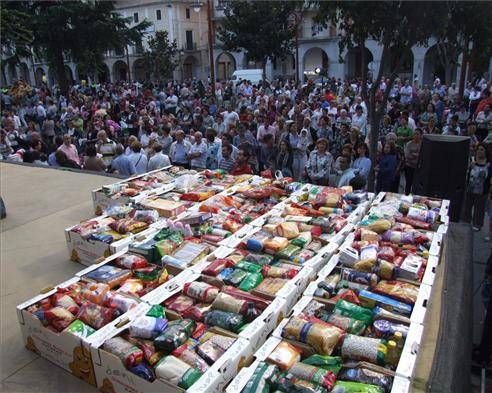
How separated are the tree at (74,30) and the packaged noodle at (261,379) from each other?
27.2 meters

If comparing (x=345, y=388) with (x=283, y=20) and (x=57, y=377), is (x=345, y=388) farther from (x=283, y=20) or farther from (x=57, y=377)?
(x=283, y=20)

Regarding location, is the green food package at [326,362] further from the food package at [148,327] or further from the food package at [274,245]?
the food package at [274,245]

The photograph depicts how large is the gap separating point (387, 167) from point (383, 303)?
5.66 m

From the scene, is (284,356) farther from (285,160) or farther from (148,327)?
(285,160)

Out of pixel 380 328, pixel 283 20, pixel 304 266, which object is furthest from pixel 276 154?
pixel 283 20

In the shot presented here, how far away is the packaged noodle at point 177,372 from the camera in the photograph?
2.59 m

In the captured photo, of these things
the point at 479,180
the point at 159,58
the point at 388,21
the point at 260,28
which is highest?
the point at 260,28

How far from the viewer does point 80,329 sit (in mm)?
3115

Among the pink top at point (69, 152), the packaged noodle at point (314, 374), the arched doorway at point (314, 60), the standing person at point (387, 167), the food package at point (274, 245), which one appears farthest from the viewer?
the arched doorway at point (314, 60)

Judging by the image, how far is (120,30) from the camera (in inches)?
1145

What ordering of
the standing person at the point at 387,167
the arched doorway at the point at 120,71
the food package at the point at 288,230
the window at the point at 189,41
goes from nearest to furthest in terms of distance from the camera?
the food package at the point at 288,230
the standing person at the point at 387,167
the window at the point at 189,41
the arched doorway at the point at 120,71

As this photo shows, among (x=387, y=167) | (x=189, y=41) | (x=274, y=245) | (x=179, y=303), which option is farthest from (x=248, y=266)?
(x=189, y=41)

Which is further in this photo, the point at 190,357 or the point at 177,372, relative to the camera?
the point at 190,357

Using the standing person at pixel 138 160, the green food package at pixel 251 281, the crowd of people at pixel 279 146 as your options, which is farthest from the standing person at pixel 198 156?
the green food package at pixel 251 281
